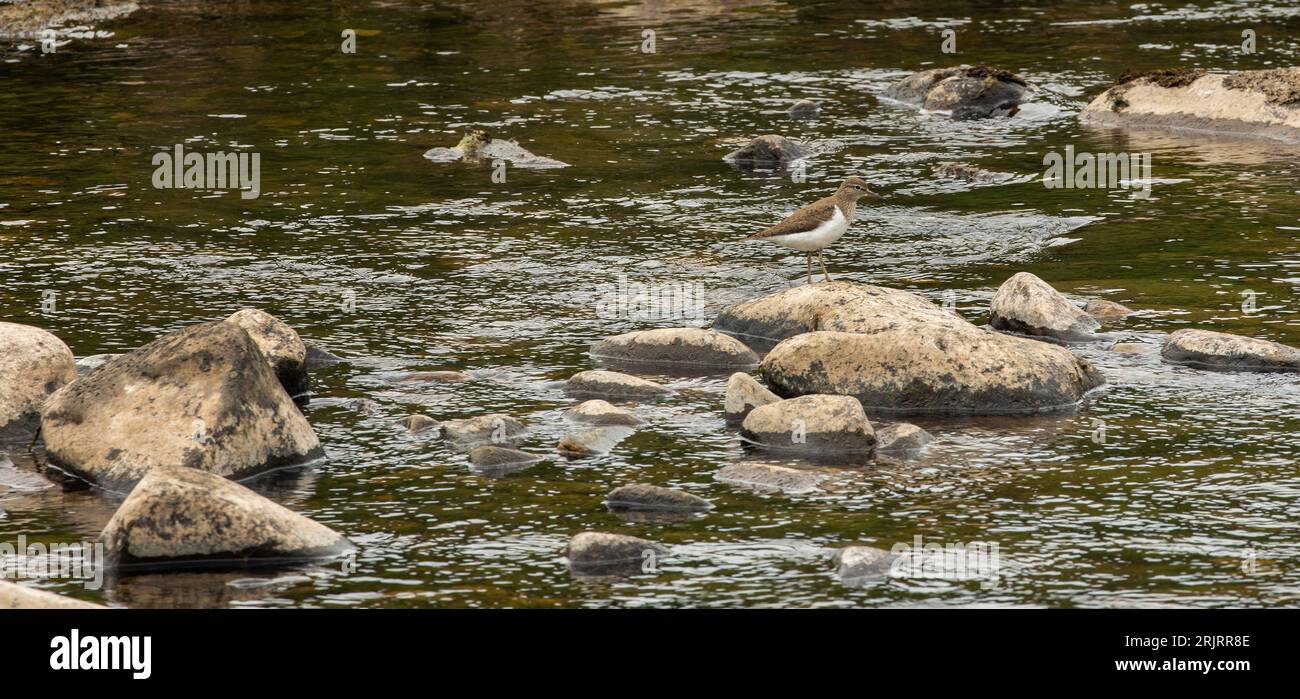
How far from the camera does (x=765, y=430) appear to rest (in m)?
12.1

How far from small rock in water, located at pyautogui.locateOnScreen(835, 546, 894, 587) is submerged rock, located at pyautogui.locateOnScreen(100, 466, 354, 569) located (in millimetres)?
2915

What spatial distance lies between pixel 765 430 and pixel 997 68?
16.8 meters

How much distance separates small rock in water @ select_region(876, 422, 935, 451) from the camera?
12.0 m

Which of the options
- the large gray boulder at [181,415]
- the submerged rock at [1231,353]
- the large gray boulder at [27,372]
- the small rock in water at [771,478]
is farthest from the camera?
the submerged rock at [1231,353]

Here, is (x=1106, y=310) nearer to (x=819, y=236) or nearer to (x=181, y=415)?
(x=819, y=236)

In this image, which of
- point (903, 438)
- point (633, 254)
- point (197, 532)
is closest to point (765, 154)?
point (633, 254)

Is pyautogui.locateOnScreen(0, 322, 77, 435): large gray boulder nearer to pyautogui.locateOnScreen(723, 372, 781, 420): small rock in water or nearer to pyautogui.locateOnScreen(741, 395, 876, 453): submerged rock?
pyautogui.locateOnScreen(723, 372, 781, 420): small rock in water

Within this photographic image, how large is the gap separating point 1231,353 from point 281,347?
716cm

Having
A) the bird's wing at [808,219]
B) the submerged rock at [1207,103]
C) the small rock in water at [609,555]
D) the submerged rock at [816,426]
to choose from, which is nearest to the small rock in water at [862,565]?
the small rock in water at [609,555]

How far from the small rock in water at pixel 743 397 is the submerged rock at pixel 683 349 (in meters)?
1.28

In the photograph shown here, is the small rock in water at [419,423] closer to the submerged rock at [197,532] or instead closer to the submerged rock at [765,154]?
the submerged rock at [197,532]

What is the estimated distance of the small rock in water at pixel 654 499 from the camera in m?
10.9

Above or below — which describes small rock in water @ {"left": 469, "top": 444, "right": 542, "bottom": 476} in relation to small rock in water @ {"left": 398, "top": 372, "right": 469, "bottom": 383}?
below

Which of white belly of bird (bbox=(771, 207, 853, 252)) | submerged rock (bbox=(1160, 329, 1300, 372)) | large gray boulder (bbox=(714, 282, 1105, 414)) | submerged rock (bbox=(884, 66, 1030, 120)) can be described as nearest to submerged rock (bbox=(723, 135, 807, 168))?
submerged rock (bbox=(884, 66, 1030, 120))
